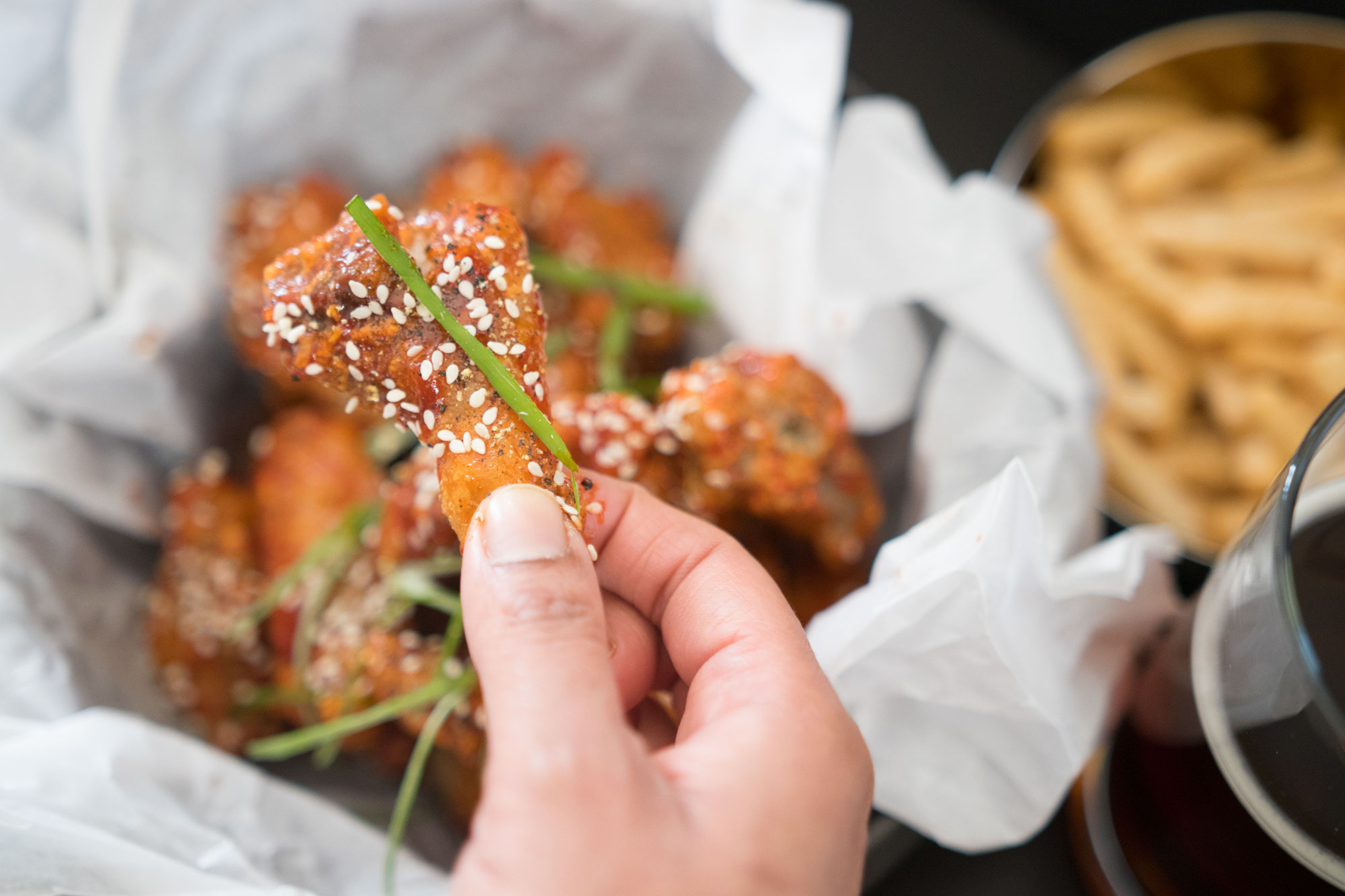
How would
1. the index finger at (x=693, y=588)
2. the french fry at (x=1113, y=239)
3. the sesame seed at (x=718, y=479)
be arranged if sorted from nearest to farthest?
Answer: the index finger at (x=693, y=588), the sesame seed at (x=718, y=479), the french fry at (x=1113, y=239)

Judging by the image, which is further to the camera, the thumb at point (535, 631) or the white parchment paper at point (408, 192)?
the white parchment paper at point (408, 192)

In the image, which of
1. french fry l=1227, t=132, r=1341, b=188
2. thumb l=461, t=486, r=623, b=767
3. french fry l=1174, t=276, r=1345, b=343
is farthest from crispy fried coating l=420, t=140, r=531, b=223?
french fry l=1227, t=132, r=1341, b=188

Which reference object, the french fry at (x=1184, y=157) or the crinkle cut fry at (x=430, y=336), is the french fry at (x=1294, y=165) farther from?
the crinkle cut fry at (x=430, y=336)

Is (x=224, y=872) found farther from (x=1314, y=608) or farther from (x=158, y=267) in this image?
(x=1314, y=608)

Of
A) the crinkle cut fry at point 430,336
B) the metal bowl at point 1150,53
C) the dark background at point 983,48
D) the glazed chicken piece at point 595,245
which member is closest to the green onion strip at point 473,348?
the crinkle cut fry at point 430,336

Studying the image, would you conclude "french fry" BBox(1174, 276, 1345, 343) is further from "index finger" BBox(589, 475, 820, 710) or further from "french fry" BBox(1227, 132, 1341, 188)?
"index finger" BBox(589, 475, 820, 710)

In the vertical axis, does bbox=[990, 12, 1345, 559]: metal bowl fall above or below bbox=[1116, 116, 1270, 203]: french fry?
above

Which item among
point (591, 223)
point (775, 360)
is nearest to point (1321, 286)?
point (775, 360)
